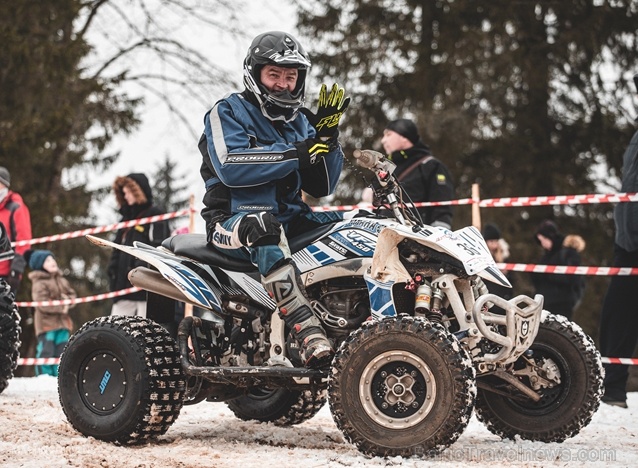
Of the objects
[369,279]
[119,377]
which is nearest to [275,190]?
[369,279]

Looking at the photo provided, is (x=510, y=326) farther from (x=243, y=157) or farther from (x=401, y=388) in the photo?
(x=243, y=157)

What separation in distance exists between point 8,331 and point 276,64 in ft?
10.5

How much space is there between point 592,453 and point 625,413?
214 cm

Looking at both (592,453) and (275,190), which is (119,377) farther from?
(592,453)

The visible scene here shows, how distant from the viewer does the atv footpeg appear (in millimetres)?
4688

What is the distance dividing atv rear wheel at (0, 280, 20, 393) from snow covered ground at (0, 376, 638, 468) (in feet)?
1.54

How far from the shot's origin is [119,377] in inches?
206

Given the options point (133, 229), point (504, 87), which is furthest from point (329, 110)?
point (504, 87)

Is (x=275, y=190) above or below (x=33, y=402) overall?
above

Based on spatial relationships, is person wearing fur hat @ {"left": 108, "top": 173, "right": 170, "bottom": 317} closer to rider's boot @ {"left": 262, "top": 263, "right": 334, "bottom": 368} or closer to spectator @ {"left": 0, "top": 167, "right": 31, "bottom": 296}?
spectator @ {"left": 0, "top": 167, "right": 31, "bottom": 296}

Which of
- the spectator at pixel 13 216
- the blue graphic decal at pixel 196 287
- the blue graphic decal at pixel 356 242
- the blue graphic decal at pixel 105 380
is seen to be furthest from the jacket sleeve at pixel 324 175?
the spectator at pixel 13 216

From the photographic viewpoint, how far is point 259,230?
4.96m

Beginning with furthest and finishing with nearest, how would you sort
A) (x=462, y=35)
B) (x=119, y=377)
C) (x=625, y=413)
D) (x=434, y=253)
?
(x=462, y=35) → (x=625, y=413) → (x=119, y=377) → (x=434, y=253)

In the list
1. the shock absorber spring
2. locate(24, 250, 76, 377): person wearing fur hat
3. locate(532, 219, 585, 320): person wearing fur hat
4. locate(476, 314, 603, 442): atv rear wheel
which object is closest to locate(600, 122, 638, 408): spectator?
locate(476, 314, 603, 442): atv rear wheel
